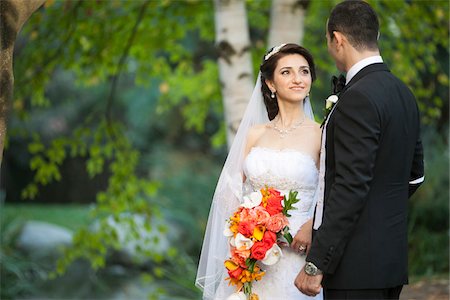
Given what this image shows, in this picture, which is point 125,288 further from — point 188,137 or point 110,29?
point 188,137

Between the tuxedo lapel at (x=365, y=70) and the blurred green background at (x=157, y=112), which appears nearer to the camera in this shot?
the tuxedo lapel at (x=365, y=70)

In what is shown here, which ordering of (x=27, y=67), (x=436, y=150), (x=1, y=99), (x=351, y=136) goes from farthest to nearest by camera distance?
(x=436, y=150), (x=27, y=67), (x=1, y=99), (x=351, y=136)

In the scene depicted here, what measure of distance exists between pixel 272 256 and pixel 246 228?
21 centimetres

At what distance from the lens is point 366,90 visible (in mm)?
3172

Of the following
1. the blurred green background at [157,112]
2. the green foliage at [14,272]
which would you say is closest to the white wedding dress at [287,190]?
the blurred green background at [157,112]

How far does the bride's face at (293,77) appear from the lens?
413cm

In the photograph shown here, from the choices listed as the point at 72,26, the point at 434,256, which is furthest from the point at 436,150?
the point at 72,26

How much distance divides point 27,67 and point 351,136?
5.61m

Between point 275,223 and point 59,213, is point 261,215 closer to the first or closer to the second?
point 275,223

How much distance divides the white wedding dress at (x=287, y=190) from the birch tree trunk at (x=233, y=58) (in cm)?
213

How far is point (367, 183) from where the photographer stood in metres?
3.14

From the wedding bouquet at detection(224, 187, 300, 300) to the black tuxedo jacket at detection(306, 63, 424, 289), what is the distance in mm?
532

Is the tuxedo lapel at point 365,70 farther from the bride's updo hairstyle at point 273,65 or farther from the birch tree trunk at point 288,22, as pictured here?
Answer: the birch tree trunk at point 288,22

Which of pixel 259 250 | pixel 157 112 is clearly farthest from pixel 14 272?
pixel 259 250
